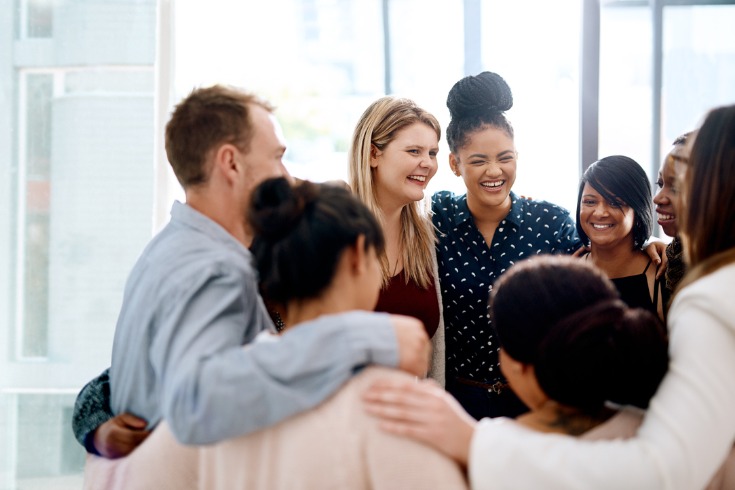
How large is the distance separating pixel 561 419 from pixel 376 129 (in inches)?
56.5

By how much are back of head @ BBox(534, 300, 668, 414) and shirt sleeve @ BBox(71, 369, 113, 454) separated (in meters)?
0.86

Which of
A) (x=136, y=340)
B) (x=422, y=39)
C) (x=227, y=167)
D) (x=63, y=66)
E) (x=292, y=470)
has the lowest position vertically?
(x=292, y=470)

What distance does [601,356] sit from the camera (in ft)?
3.51

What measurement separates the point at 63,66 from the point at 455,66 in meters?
1.72

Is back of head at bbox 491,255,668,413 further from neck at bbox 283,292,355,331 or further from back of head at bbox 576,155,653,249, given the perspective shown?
back of head at bbox 576,155,653,249

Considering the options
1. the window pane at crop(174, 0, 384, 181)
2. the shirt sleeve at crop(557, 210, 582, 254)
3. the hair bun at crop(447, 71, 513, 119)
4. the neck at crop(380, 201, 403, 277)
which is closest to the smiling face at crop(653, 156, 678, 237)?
the shirt sleeve at crop(557, 210, 582, 254)

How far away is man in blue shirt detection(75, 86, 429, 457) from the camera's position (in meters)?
1.06

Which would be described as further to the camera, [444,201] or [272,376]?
[444,201]

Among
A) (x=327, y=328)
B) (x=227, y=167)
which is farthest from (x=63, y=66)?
(x=327, y=328)

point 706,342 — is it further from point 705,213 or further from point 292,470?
point 292,470

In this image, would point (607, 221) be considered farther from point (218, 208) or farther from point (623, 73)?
point (623, 73)

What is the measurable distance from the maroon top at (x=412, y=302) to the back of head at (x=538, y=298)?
1110 mm

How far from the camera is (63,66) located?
2994 mm

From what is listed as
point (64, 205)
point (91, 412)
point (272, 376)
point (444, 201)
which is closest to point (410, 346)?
point (272, 376)
